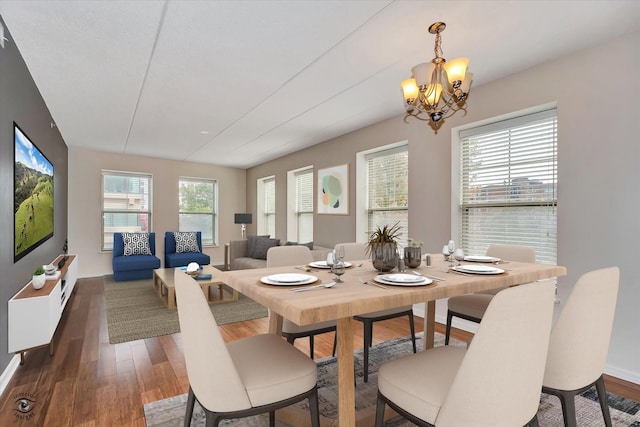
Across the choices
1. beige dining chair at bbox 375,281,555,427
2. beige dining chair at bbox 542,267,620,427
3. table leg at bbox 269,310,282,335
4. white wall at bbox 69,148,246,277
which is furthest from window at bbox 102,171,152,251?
beige dining chair at bbox 542,267,620,427

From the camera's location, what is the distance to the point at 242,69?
2678 mm

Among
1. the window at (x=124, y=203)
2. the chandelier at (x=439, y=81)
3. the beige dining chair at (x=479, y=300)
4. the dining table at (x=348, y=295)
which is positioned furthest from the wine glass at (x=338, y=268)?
the window at (x=124, y=203)

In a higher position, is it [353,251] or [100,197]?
[100,197]

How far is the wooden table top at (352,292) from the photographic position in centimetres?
112

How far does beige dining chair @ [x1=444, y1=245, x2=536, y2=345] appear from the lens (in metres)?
2.21

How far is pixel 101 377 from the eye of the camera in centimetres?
225

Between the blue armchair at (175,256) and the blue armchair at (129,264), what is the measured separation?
255mm

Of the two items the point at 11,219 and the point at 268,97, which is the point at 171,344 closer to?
the point at 11,219

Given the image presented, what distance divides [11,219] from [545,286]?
3209 millimetres

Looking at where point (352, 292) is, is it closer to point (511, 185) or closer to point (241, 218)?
point (511, 185)

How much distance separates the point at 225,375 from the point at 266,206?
6413mm

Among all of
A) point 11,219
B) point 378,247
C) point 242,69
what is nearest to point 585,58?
point 378,247

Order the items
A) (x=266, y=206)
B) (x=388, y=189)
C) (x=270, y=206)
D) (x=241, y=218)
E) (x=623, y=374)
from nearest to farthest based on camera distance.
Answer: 1. (x=623, y=374)
2. (x=388, y=189)
3. (x=241, y=218)
4. (x=270, y=206)
5. (x=266, y=206)

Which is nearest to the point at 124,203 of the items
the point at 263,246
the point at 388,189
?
the point at 263,246
